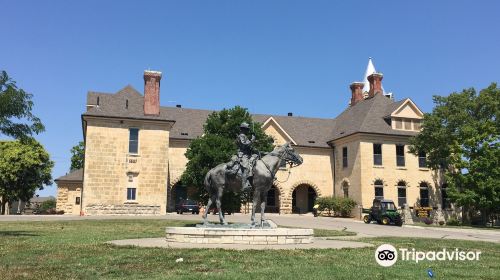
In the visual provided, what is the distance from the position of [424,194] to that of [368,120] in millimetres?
8868

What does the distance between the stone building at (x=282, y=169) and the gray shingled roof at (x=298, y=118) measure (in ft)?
0.30

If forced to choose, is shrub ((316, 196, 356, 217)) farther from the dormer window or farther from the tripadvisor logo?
the tripadvisor logo

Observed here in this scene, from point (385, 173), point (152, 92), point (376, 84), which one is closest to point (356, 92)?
point (376, 84)

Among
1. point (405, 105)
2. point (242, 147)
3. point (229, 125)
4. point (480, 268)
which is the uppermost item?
point (405, 105)

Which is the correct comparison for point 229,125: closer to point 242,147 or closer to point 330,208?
point 242,147

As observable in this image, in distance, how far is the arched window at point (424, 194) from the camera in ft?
146

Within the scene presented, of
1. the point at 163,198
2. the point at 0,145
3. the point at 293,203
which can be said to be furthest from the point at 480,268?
the point at 0,145

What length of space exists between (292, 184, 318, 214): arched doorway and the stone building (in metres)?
0.04

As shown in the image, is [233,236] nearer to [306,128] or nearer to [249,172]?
[249,172]

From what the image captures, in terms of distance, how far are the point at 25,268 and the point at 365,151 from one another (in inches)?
1472

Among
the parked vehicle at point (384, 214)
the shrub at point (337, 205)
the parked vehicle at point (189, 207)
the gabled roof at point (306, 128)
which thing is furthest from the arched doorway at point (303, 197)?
the parked vehicle at point (384, 214)

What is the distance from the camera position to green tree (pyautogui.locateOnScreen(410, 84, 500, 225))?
34.2 meters

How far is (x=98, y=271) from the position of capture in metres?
8.66

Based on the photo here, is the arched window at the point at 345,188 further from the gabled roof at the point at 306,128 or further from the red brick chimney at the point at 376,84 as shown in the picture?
the red brick chimney at the point at 376,84
